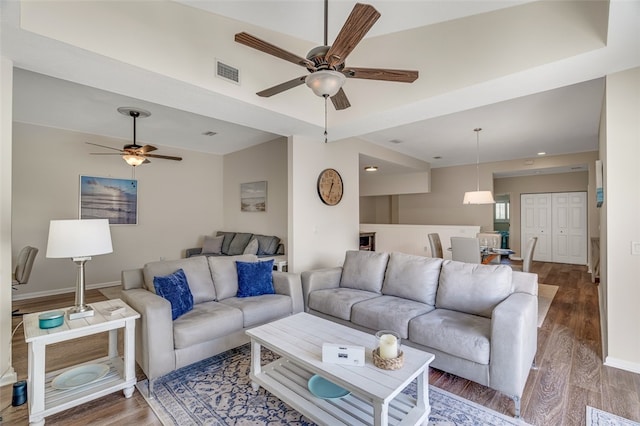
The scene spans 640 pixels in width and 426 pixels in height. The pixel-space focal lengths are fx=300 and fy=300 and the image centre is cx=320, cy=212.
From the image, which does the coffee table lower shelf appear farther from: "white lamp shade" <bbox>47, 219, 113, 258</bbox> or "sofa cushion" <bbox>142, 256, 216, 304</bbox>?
"white lamp shade" <bbox>47, 219, 113, 258</bbox>

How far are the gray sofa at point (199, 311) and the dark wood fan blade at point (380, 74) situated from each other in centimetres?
215

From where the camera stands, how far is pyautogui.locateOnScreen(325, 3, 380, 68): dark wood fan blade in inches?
62.6

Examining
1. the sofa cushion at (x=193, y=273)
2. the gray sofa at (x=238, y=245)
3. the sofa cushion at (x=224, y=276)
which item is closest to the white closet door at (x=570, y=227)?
the gray sofa at (x=238, y=245)

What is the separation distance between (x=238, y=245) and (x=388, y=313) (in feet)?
13.3

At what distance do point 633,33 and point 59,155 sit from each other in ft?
23.6

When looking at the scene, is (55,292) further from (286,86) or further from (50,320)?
(286,86)

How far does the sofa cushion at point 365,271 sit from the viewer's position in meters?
3.34

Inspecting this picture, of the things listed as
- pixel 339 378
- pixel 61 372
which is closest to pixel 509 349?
pixel 339 378

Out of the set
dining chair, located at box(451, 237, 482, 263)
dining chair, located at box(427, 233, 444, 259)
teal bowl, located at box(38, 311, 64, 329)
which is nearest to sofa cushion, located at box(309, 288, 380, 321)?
dining chair, located at box(451, 237, 482, 263)

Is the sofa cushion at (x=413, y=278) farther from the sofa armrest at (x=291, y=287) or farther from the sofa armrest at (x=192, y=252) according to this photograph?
the sofa armrest at (x=192, y=252)

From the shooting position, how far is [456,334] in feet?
7.31

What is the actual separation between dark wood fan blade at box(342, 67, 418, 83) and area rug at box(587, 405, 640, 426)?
2.55 meters

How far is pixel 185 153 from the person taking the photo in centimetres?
662

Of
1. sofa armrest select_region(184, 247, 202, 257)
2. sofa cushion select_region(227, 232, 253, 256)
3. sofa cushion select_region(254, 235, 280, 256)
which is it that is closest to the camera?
sofa cushion select_region(254, 235, 280, 256)
